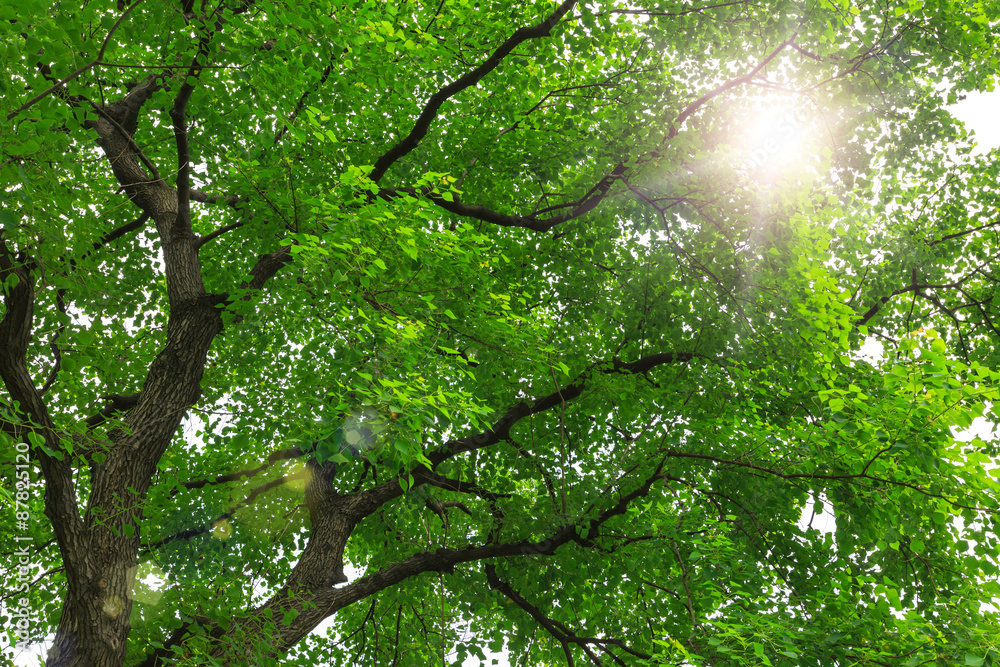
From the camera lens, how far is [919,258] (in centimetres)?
936

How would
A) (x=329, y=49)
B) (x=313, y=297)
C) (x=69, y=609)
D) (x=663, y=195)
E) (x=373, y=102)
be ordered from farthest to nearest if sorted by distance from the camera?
(x=373, y=102) < (x=663, y=195) < (x=329, y=49) < (x=313, y=297) < (x=69, y=609)

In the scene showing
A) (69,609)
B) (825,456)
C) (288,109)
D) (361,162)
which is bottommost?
(69,609)

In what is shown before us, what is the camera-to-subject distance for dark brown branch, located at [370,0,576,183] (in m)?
6.37

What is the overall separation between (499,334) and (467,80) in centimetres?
297

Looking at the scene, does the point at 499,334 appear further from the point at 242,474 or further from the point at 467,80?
the point at 242,474

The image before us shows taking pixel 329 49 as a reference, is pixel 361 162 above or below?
above

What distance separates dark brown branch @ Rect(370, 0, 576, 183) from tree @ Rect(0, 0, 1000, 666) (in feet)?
0.14

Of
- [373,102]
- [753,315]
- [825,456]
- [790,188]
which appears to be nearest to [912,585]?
[825,456]

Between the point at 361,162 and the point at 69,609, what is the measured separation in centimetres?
607

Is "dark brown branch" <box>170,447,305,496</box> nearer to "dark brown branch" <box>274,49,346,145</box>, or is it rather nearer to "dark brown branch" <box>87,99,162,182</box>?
"dark brown branch" <box>87,99,162,182</box>

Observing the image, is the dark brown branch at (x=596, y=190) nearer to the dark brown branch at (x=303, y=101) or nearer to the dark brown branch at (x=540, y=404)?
the dark brown branch at (x=303, y=101)

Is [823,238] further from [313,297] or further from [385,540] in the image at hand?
[385,540]

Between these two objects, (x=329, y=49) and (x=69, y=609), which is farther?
(x=329, y=49)

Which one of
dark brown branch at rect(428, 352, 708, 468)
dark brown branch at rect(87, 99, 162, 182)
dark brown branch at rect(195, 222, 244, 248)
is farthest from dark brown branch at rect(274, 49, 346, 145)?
dark brown branch at rect(428, 352, 708, 468)
